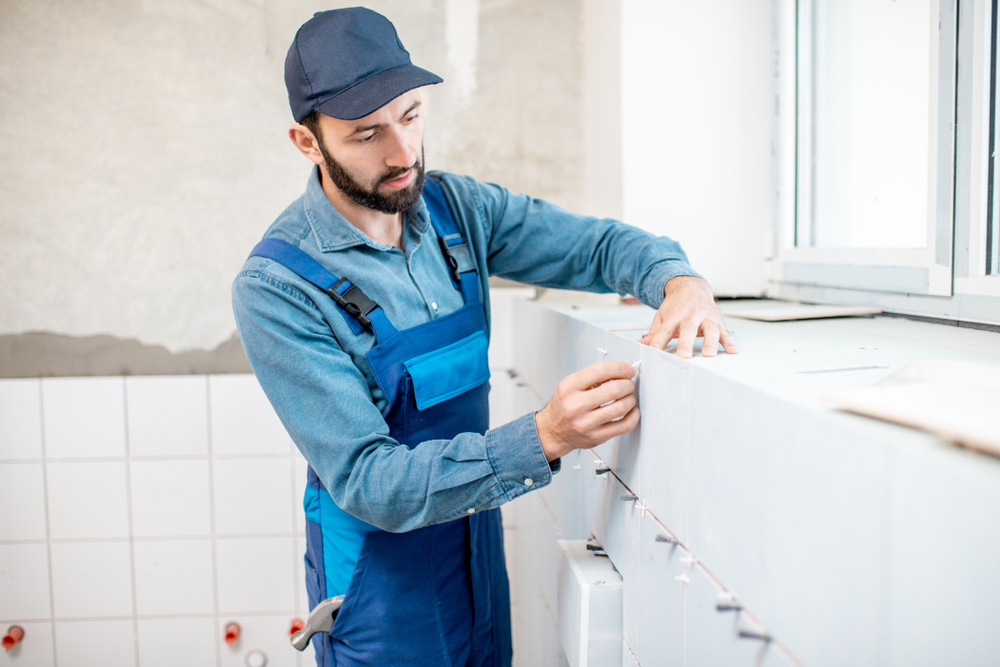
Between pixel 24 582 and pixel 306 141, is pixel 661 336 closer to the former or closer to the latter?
pixel 306 141

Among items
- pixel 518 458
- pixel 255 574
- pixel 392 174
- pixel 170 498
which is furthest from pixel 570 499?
pixel 170 498

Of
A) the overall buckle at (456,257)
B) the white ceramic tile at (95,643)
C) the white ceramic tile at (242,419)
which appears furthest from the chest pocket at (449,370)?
the white ceramic tile at (95,643)

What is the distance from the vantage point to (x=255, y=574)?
1730 mm

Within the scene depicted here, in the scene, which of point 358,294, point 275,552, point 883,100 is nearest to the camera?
point 358,294

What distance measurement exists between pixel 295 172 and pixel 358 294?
0.86 metres

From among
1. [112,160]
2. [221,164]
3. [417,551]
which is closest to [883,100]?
[417,551]

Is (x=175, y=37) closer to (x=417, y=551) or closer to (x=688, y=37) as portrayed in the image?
(x=688, y=37)

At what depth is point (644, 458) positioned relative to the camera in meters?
0.78

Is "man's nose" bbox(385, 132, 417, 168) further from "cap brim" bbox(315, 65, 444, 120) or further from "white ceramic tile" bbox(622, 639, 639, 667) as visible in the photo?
"white ceramic tile" bbox(622, 639, 639, 667)

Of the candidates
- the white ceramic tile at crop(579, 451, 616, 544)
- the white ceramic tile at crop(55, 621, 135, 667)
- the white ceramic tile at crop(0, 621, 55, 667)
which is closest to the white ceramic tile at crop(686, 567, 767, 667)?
the white ceramic tile at crop(579, 451, 616, 544)

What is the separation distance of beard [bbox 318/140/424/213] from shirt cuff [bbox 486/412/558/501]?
0.41 m

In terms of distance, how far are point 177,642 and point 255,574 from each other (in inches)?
11.2

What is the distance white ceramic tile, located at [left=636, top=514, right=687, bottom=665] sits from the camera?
685 mm

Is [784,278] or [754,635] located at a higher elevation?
[784,278]
